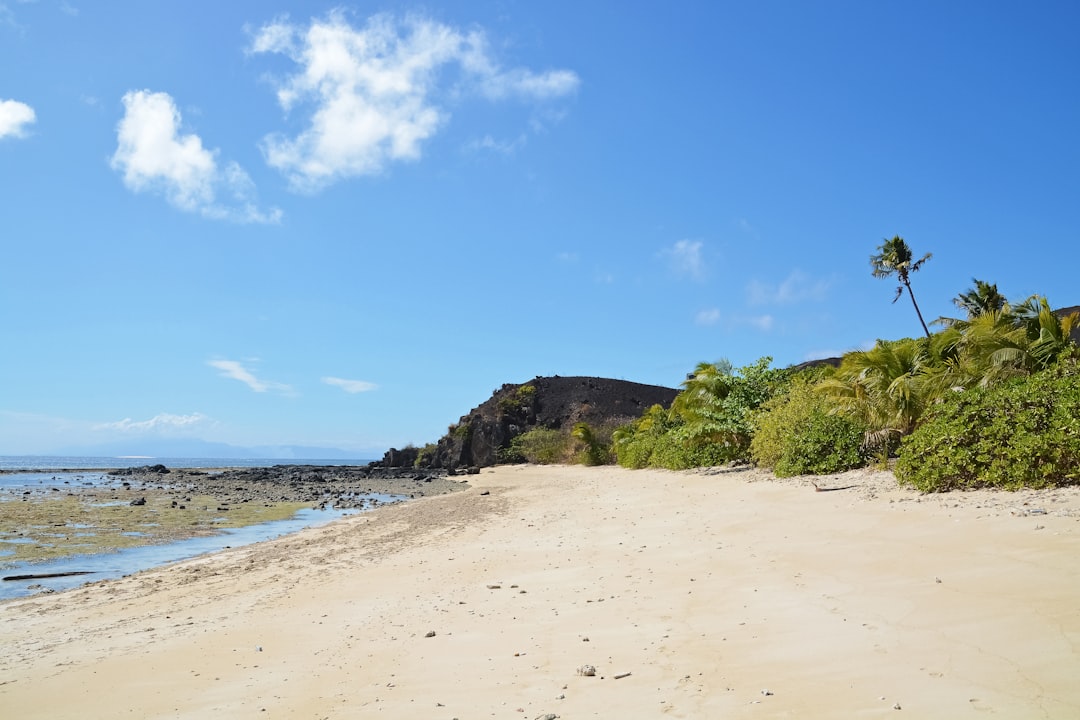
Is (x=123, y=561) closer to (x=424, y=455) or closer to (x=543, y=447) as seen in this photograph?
(x=543, y=447)

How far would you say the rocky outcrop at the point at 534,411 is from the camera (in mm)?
58375

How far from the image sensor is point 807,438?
1590 cm

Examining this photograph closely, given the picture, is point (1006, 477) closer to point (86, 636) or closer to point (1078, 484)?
point (1078, 484)

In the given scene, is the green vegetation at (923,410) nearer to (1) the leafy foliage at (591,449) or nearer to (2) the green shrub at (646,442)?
(2) the green shrub at (646,442)

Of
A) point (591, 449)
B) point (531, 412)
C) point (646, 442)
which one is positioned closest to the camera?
point (646, 442)

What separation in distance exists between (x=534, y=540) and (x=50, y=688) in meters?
7.04

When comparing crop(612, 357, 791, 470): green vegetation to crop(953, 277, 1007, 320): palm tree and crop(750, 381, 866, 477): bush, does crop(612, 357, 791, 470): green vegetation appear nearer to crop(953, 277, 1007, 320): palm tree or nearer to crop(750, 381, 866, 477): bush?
crop(750, 381, 866, 477): bush

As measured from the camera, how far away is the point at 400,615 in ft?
22.7

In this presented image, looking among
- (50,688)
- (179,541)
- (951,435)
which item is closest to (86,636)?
(50,688)

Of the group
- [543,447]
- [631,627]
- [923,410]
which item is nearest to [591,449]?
[543,447]

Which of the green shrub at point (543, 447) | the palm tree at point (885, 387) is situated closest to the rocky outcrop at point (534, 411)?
the green shrub at point (543, 447)

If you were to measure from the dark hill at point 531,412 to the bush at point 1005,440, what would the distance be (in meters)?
41.4

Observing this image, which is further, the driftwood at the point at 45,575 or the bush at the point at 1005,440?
the driftwood at the point at 45,575

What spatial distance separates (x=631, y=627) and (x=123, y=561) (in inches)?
489
